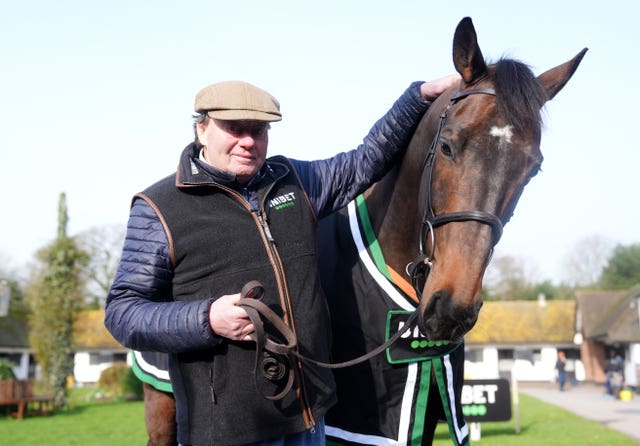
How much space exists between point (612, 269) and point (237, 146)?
65143 mm

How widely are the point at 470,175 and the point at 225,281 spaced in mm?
1080

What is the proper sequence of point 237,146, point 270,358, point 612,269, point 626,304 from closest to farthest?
1. point 270,358
2. point 237,146
3. point 626,304
4. point 612,269

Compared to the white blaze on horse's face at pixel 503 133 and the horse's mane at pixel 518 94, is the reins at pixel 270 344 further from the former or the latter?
the horse's mane at pixel 518 94

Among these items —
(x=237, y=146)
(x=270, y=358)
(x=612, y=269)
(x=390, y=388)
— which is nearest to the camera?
(x=270, y=358)

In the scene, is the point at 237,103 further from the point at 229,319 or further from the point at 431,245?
the point at 431,245

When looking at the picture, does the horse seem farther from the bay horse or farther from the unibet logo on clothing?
the unibet logo on clothing

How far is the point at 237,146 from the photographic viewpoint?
3102 mm

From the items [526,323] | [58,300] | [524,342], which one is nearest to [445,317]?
[58,300]

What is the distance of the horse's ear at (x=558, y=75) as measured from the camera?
3469mm

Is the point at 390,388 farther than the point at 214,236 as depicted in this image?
Yes

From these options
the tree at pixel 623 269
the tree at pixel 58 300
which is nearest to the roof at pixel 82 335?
the tree at pixel 58 300

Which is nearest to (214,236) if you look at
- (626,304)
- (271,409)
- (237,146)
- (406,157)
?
(237,146)

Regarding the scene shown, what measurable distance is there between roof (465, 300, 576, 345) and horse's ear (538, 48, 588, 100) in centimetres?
4539

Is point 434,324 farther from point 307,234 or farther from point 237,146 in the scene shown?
point 237,146
